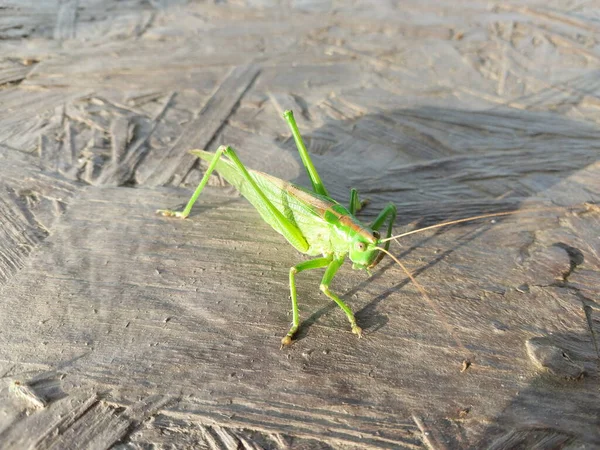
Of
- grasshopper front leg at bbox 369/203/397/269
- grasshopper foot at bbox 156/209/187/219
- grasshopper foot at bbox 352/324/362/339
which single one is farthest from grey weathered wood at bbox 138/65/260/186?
grasshopper foot at bbox 352/324/362/339

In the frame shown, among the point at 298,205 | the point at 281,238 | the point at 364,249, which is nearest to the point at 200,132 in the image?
the point at 281,238

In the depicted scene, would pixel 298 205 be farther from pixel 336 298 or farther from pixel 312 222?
pixel 336 298

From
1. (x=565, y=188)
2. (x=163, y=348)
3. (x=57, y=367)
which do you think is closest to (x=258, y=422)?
(x=163, y=348)

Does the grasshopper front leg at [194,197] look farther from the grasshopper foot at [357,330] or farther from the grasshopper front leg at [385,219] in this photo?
the grasshopper foot at [357,330]

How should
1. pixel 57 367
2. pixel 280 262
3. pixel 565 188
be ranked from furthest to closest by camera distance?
pixel 565 188 < pixel 280 262 < pixel 57 367

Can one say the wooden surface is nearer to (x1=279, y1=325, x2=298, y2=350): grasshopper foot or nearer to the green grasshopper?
(x1=279, y1=325, x2=298, y2=350): grasshopper foot

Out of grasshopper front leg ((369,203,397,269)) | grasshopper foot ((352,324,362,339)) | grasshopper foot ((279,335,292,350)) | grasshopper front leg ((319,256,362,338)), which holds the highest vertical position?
grasshopper front leg ((369,203,397,269))

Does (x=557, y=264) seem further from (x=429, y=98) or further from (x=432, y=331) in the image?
(x=429, y=98)
